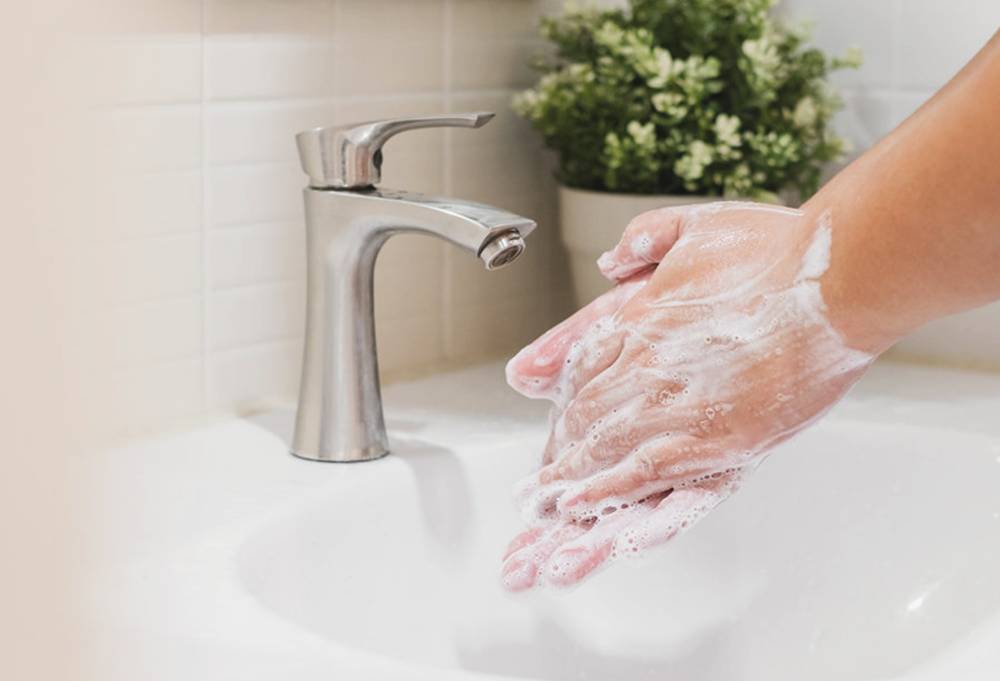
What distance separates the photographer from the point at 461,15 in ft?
3.96

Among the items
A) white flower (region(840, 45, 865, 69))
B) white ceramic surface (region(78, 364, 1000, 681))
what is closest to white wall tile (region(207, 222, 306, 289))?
white ceramic surface (region(78, 364, 1000, 681))

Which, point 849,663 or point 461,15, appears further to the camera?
point 461,15

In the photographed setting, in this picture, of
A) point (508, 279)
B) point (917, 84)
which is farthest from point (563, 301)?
point (917, 84)

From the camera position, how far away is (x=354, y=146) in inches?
36.5

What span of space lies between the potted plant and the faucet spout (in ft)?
0.94

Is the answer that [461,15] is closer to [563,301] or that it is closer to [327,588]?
[563,301]

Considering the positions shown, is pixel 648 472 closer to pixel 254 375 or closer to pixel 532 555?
pixel 532 555

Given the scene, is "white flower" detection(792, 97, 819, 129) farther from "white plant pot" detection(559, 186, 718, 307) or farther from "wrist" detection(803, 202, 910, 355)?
"wrist" detection(803, 202, 910, 355)

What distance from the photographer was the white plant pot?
3.85 ft

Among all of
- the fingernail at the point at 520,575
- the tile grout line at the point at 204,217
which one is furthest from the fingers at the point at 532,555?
the tile grout line at the point at 204,217

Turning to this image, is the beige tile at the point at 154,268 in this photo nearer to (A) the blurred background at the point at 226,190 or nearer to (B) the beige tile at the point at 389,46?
(A) the blurred background at the point at 226,190

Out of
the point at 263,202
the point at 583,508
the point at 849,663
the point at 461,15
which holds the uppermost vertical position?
the point at 461,15

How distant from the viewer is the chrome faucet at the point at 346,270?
3.03ft

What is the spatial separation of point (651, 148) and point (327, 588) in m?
0.45
